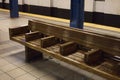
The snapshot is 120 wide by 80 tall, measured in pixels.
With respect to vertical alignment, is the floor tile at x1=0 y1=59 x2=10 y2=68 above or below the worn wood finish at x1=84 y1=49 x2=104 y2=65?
below

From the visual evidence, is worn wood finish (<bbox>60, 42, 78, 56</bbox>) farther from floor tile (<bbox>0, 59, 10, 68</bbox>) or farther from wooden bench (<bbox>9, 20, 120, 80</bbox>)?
floor tile (<bbox>0, 59, 10, 68</bbox>)

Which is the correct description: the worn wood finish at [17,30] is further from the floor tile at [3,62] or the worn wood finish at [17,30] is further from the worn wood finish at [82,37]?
the floor tile at [3,62]

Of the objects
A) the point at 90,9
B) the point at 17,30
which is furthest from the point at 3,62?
the point at 90,9

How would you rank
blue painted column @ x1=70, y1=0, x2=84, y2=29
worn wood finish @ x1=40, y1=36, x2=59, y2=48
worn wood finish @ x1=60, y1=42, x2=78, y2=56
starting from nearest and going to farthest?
worn wood finish @ x1=60, y1=42, x2=78, y2=56 → worn wood finish @ x1=40, y1=36, x2=59, y2=48 → blue painted column @ x1=70, y1=0, x2=84, y2=29

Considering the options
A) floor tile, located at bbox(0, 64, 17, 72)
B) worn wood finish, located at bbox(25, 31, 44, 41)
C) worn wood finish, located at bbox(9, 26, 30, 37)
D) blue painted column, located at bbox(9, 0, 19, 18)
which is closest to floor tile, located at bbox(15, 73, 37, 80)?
floor tile, located at bbox(0, 64, 17, 72)

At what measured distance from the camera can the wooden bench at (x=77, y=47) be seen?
2426mm

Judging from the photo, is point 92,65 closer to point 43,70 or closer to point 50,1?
point 43,70

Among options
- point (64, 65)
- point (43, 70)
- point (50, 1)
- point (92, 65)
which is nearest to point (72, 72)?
point (64, 65)

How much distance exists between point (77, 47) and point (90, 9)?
4352mm

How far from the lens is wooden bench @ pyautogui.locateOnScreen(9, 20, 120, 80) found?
2426 millimetres

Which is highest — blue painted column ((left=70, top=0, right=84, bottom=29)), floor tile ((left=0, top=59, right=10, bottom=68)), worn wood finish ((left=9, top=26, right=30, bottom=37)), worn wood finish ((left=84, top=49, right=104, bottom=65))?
blue painted column ((left=70, top=0, right=84, bottom=29))

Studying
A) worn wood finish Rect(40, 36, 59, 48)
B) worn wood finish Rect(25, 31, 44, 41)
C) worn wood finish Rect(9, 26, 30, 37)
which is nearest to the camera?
worn wood finish Rect(40, 36, 59, 48)

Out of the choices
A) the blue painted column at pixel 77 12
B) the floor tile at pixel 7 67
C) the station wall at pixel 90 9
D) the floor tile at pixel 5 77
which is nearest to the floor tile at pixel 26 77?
the floor tile at pixel 5 77

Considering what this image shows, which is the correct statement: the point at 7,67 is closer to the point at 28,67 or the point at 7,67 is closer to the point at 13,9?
the point at 28,67
